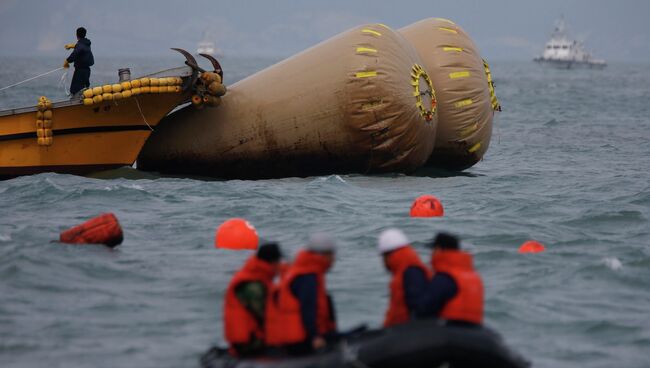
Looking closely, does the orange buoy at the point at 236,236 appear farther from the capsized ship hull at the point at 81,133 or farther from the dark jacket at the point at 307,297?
the dark jacket at the point at 307,297

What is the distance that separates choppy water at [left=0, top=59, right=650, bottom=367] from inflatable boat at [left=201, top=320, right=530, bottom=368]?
4.91ft

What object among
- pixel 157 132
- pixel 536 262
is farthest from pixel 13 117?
pixel 536 262

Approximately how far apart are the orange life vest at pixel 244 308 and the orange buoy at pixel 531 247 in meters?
5.63

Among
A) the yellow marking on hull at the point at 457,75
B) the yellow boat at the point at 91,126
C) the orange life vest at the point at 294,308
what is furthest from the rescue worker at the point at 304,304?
the yellow marking on hull at the point at 457,75

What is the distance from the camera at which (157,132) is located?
58.6 feet

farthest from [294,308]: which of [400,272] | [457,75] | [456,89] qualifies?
[457,75]

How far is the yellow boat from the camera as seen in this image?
653 inches

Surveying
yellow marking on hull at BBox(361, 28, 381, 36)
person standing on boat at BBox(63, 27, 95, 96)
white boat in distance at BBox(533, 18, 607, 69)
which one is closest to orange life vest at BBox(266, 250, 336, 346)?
yellow marking on hull at BBox(361, 28, 381, 36)

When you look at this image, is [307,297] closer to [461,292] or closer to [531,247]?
[461,292]

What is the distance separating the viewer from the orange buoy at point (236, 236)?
13.0 meters

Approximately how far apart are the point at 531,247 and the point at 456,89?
5023mm

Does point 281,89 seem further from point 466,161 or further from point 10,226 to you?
point 10,226

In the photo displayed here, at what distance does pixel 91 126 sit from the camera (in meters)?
17.0

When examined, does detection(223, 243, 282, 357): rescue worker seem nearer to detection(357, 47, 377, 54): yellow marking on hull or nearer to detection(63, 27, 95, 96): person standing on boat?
detection(357, 47, 377, 54): yellow marking on hull
